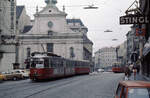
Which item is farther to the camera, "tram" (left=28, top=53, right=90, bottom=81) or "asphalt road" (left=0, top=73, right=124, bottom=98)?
"tram" (left=28, top=53, right=90, bottom=81)

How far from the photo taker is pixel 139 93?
7.59 m

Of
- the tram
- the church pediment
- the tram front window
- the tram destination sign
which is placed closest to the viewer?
the tram destination sign

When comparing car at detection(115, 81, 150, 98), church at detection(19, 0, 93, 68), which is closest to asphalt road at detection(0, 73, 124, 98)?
car at detection(115, 81, 150, 98)

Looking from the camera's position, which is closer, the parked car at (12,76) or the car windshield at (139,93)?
the car windshield at (139,93)

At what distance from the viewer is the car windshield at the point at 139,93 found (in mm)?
7477

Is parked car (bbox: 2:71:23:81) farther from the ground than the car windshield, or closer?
closer

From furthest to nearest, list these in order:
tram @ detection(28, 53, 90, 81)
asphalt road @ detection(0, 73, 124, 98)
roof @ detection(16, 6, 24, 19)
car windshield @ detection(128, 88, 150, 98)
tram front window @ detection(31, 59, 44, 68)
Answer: roof @ detection(16, 6, 24, 19), tram front window @ detection(31, 59, 44, 68), tram @ detection(28, 53, 90, 81), asphalt road @ detection(0, 73, 124, 98), car windshield @ detection(128, 88, 150, 98)

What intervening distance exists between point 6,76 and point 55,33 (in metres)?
53.6

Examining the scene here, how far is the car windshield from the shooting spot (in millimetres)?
7477

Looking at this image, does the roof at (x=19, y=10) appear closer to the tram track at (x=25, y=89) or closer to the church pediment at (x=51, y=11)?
the church pediment at (x=51, y=11)

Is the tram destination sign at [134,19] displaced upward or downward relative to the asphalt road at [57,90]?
upward

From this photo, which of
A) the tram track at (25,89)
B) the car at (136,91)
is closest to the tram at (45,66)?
the tram track at (25,89)

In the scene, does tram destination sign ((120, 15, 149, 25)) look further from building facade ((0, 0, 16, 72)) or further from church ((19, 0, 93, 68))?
church ((19, 0, 93, 68))

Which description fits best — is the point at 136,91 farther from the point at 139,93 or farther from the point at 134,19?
the point at 134,19
